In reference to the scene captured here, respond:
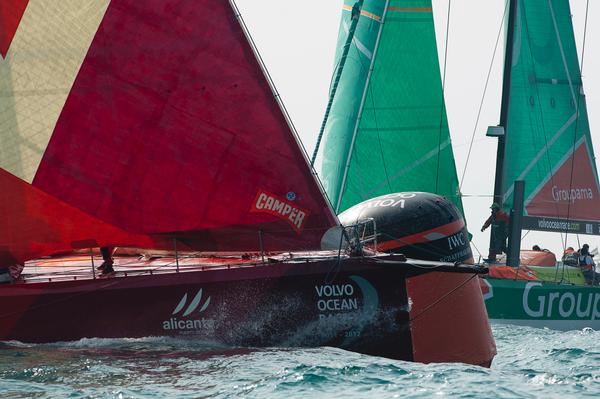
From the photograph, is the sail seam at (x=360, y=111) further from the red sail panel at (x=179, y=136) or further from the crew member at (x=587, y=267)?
the red sail panel at (x=179, y=136)

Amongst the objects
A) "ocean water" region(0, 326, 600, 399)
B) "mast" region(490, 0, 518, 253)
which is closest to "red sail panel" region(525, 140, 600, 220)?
"mast" region(490, 0, 518, 253)

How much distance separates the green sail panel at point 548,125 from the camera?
32.1 meters

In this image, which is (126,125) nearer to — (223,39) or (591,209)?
(223,39)

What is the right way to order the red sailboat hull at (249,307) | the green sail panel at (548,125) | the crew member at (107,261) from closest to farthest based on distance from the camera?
the red sailboat hull at (249,307), the crew member at (107,261), the green sail panel at (548,125)

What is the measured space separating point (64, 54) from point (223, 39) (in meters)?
1.82

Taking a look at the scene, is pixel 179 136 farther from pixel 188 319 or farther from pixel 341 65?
pixel 341 65

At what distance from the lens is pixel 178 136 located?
1512cm

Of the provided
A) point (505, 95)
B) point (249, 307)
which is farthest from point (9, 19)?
point (505, 95)

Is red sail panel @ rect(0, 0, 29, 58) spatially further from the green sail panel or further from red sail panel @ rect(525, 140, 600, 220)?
red sail panel @ rect(525, 140, 600, 220)

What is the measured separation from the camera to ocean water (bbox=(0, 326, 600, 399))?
40.4 ft

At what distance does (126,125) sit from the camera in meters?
15.1

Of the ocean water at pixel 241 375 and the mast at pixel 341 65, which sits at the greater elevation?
the mast at pixel 341 65

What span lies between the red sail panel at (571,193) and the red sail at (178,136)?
60.0ft

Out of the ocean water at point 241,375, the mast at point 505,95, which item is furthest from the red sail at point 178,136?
the mast at point 505,95
